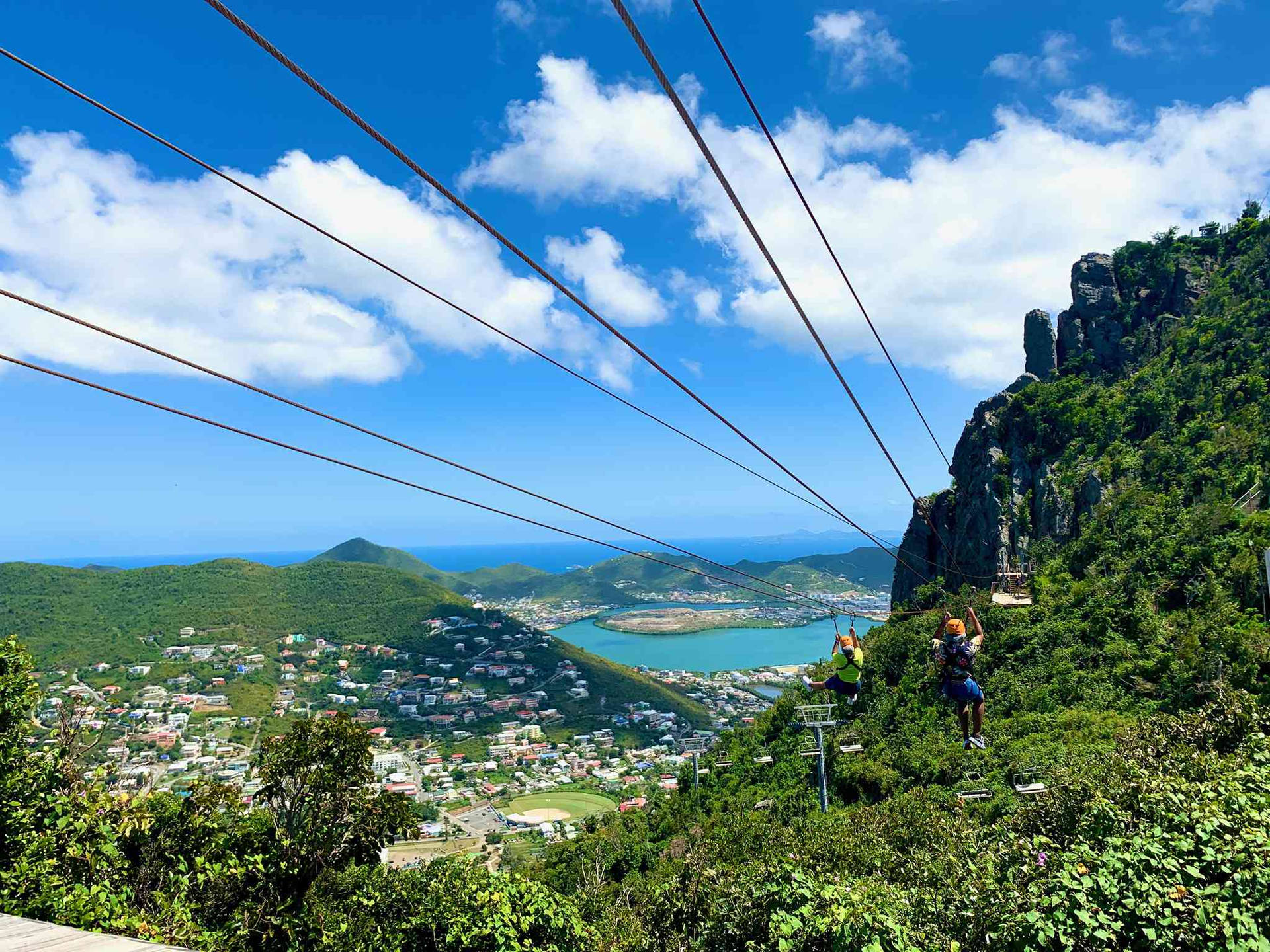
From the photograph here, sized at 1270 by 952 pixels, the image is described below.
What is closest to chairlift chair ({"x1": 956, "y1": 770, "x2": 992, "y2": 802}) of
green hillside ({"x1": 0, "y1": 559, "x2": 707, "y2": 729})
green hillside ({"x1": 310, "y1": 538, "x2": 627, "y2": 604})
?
green hillside ({"x1": 0, "y1": 559, "x2": 707, "y2": 729})

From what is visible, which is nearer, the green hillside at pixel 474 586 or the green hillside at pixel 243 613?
the green hillside at pixel 243 613

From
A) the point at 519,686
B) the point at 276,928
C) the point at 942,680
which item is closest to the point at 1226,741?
the point at 942,680

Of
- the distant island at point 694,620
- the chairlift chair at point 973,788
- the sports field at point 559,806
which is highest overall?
the chairlift chair at point 973,788

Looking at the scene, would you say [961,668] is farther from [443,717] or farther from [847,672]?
[443,717]

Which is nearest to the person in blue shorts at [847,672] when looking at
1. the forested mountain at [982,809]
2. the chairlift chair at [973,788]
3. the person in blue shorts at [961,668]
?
the person in blue shorts at [961,668]

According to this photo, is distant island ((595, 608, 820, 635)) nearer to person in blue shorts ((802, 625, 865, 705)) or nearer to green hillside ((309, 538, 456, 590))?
green hillside ((309, 538, 456, 590))

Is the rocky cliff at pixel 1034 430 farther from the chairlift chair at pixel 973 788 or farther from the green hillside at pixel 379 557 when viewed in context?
the green hillside at pixel 379 557
